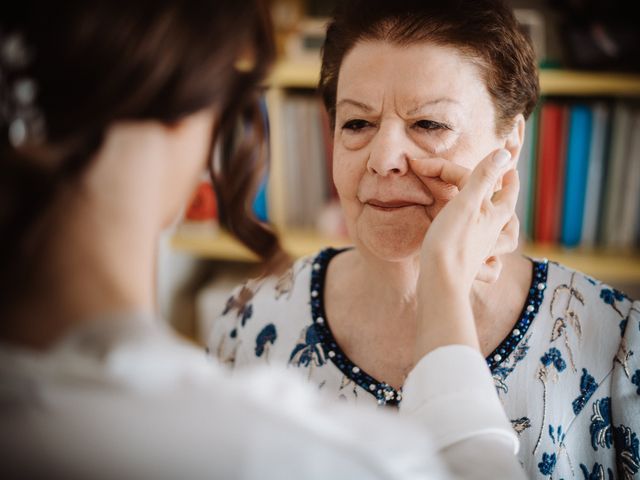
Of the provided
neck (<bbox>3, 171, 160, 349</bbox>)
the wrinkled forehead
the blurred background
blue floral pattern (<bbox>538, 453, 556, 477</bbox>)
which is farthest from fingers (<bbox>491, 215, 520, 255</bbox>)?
the blurred background

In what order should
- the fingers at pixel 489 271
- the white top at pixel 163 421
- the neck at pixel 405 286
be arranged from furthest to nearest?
the neck at pixel 405 286, the fingers at pixel 489 271, the white top at pixel 163 421

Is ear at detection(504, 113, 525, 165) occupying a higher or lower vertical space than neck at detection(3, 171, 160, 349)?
higher

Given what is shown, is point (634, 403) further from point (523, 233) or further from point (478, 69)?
point (523, 233)

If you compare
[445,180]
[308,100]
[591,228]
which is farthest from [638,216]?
[445,180]

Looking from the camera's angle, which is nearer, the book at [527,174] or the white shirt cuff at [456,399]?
the white shirt cuff at [456,399]

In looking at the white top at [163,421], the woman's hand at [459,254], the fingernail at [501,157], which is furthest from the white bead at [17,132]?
the fingernail at [501,157]

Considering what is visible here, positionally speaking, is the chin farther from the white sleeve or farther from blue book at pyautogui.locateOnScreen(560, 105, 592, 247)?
blue book at pyautogui.locateOnScreen(560, 105, 592, 247)

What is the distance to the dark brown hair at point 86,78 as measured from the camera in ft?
1.74

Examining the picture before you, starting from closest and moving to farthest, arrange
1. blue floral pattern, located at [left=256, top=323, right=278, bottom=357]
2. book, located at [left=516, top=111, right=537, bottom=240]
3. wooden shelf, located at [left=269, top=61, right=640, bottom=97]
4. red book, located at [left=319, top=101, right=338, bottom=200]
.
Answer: blue floral pattern, located at [left=256, top=323, right=278, bottom=357] < wooden shelf, located at [left=269, top=61, right=640, bottom=97] < book, located at [left=516, top=111, right=537, bottom=240] < red book, located at [left=319, top=101, right=338, bottom=200]

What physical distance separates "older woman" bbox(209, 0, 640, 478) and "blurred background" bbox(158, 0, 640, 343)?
78cm

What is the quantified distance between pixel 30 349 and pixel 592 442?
85 centimetres

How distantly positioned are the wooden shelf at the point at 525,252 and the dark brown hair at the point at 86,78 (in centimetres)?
115

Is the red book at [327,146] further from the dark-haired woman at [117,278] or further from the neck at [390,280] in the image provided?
the dark-haired woman at [117,278]

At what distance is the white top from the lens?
50 cm
